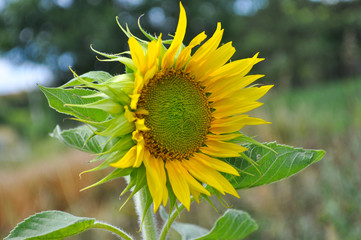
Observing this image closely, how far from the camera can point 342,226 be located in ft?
7.88

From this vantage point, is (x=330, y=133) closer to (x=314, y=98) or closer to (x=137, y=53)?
(x=137, y=53)

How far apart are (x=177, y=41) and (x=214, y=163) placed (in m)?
0.22

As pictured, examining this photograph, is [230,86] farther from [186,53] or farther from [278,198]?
[278,198]

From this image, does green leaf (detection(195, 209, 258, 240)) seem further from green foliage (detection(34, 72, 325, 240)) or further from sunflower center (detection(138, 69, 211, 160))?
sunflower center (detection(138, 69, 211, 160))

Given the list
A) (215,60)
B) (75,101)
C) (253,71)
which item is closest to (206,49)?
(215,60)

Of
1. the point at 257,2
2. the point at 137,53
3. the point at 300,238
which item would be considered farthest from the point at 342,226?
the point at 257,2

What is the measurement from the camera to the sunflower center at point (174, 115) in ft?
2.27

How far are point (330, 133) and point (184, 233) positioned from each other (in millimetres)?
5190

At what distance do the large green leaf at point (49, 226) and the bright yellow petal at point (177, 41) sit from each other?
0.29 meters

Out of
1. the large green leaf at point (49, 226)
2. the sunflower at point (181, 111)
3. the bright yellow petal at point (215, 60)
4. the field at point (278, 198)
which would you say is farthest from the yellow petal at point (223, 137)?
the field at point (278, 198)

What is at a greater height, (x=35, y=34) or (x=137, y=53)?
(x=35, y=34)

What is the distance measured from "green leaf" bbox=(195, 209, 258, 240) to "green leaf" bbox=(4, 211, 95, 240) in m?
0.26

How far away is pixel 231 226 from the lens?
844 millimetres

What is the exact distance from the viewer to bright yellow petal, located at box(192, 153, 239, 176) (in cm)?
68
